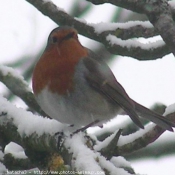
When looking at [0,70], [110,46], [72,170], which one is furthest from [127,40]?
[72,170]

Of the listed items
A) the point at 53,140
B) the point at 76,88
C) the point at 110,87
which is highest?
the point at 110,87

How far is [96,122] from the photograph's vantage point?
3.11 m

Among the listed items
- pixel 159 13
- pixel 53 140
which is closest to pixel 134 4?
pixel 159 13

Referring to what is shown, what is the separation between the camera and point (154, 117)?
3111 mm

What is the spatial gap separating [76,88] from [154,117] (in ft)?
1.79

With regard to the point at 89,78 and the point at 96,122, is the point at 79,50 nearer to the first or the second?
the point at 89,78

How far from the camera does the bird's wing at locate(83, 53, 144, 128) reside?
315 cm

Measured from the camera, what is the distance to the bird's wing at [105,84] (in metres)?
3.15

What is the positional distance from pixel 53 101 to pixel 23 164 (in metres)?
0.49

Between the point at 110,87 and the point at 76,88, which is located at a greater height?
the point at 110,87

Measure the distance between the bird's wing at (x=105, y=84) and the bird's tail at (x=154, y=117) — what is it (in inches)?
4.3

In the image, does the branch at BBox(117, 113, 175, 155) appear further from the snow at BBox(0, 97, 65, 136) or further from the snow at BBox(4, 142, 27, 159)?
the snow at BBox(4, 142, 27, 159)

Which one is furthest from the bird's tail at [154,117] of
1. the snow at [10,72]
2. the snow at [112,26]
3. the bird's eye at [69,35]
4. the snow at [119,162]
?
the snow at [10,72]

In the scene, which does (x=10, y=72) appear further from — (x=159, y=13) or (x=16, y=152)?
(x=159, y=13)
